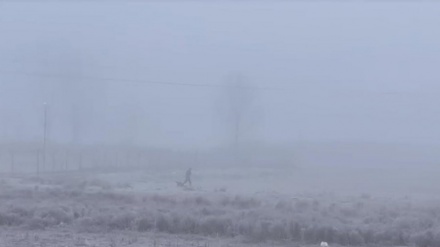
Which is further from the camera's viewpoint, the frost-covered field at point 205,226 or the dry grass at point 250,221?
the dry grass at point 250,221

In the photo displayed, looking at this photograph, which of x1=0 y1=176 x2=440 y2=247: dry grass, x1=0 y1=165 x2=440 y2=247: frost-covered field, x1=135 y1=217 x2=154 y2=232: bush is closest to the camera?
x1=0 y1=165 x2=440 y2=247: frost-covered field

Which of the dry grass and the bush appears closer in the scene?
the dry grass

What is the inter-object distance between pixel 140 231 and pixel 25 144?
93.2m

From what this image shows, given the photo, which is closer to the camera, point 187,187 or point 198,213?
point 198,213

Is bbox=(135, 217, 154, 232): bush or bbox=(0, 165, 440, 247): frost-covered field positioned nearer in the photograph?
bbox=(0, 165, 440, 247): frost-covered field

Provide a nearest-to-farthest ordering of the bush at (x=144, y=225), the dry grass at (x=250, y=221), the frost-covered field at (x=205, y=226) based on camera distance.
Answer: the frost-covered field at (x=205, y=226) → the dry grass at (x=250, y=221) → the bush at (x=144, y=225)

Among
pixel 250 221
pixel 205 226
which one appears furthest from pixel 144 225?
pixel 250 221

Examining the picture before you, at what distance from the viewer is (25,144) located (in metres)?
124

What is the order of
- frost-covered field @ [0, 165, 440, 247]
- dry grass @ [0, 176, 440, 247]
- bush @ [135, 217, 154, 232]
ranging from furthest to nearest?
1. bush @ [135, 217, 154, 232]
2. dry grass @ [0, 176, 440, 247]
3. frost-covered field @ [0, 165, 440, 247]

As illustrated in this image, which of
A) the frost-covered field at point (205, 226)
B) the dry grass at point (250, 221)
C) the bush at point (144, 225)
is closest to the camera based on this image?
the frost-covered field at point (205, 226)

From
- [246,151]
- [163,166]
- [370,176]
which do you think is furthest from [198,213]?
[246,151]

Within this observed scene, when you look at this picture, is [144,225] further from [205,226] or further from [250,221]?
[250,221]

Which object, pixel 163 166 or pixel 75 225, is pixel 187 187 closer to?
pixel 75 225

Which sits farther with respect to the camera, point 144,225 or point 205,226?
point 144,225
